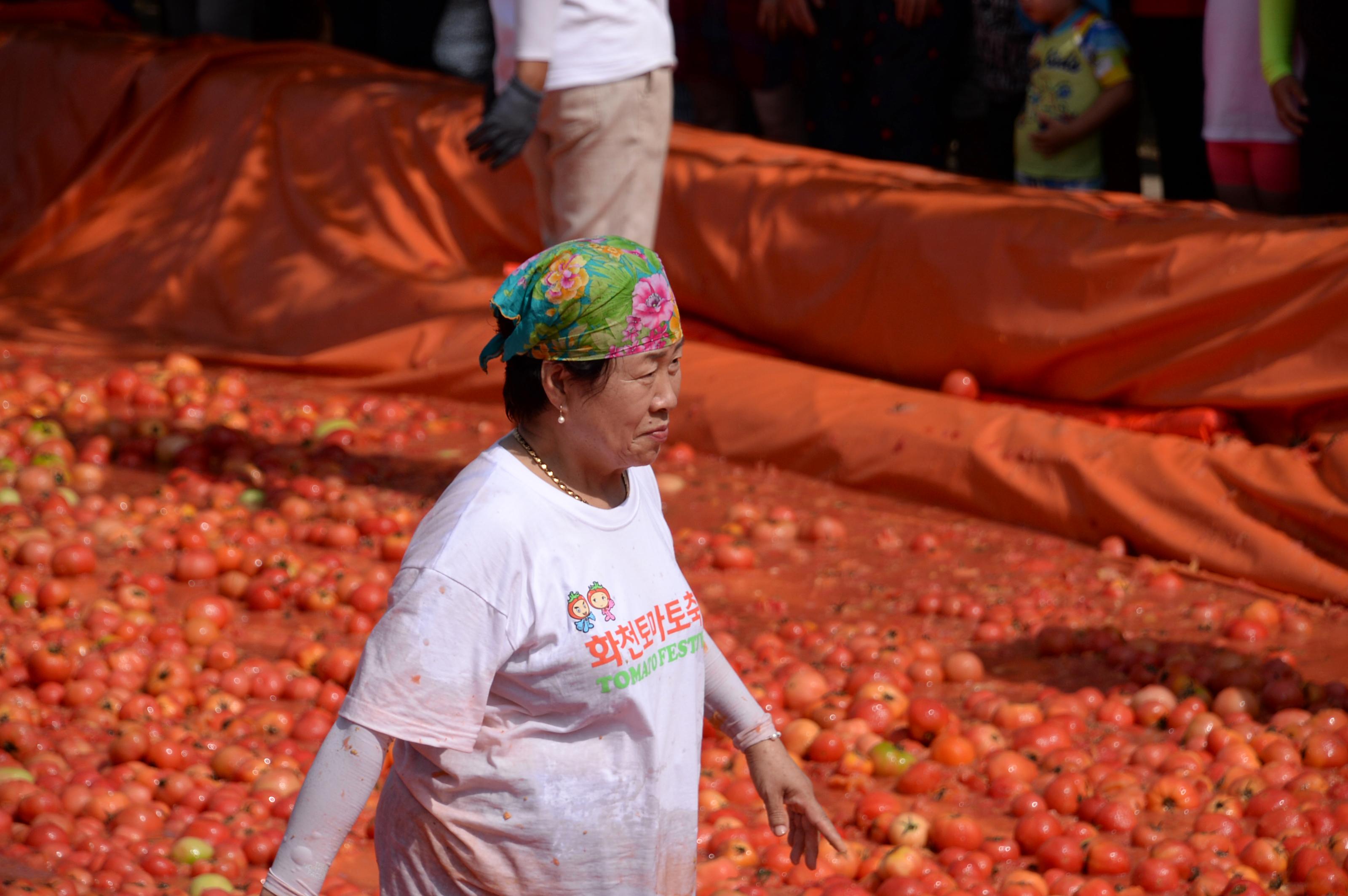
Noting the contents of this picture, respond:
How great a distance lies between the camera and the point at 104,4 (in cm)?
1025

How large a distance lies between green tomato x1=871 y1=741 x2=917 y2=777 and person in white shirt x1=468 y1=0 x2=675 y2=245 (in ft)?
6.79

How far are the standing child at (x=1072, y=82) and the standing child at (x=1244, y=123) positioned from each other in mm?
397

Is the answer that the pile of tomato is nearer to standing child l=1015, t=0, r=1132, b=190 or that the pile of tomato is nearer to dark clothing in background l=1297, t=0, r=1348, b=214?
dark clothing in background l=1297, t=0, r=1348, b=214

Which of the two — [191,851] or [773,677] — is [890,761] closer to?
[773,677]

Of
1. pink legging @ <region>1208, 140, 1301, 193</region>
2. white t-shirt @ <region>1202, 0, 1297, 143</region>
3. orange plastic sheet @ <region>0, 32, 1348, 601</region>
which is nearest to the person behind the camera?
orange plastic sheet @ <region>0, 32, 1348, 601</region>

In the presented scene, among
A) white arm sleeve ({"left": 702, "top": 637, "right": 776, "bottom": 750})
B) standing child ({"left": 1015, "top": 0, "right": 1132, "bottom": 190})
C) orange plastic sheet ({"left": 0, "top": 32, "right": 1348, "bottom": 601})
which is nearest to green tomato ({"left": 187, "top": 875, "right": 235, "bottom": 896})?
white arm sleeve ({"left": 702, "top": 637, "right": 776, "bottom": 750})

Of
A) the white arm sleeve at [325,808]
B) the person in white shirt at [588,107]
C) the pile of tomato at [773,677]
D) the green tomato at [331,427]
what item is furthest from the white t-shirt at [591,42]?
the white arm sleeve at [325,808]

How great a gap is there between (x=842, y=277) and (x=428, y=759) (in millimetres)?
4414

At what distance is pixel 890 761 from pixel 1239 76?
3439 mm

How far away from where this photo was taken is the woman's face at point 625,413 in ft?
6.65

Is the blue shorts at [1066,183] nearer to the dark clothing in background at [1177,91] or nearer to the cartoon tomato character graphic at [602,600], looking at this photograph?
the dark clothing in background at [1177,91]

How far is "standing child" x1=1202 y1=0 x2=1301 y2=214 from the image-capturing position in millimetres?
5648

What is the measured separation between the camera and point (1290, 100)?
5379 millimetres

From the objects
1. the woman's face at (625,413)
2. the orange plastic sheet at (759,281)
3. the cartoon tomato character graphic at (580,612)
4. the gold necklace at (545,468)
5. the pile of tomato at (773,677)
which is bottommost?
the pile of tomato at (773,677)
